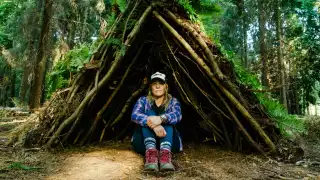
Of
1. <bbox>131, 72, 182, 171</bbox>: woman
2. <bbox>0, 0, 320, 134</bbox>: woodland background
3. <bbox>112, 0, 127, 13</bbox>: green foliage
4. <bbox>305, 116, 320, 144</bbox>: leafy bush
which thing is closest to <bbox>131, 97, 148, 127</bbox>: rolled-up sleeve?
<bbox>131, 72, 182, 171</bbox>: woman

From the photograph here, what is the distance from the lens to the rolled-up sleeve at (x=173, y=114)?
4.08 m

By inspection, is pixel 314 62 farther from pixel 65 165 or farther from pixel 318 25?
pixel 65 165

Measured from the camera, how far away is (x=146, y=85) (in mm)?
4875

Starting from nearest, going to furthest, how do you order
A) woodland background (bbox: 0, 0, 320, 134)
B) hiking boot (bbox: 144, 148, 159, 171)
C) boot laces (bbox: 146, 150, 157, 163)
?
hiking boot (bbox: 144, 148, 159, 171) → boot laces (bbox: 146, 150, 157, 163) → woodland background (bbox: 0, 0, 320, 134)

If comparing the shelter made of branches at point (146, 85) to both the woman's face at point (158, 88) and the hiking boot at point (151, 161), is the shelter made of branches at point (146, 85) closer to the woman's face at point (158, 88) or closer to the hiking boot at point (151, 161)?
the woman's face at point (158, 88)

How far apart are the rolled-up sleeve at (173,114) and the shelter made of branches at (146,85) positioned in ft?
1.06

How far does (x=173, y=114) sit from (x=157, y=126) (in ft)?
1.13

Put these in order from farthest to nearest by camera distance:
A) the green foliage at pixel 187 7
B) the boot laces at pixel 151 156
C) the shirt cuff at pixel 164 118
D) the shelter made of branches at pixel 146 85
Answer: the green foliage at pixel 187 7
the shelter made of branches at pixel 146 85
the shirt cuff at pixel 164 118
the boot laces at pixel 151 156

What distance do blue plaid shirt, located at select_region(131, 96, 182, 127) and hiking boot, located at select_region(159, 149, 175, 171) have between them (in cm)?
50

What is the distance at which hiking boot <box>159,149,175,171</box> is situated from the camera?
3.45m

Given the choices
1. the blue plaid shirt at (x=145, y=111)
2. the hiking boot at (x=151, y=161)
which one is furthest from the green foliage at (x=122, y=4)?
the hiking boot at (x=151, y=161)

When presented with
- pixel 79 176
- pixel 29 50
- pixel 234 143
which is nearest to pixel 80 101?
pixel 79 176

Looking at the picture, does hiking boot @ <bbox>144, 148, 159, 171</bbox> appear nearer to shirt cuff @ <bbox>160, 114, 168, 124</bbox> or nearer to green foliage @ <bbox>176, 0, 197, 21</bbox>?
shirt cuff @ <bbox>160, 114, 168, 124</bbox>

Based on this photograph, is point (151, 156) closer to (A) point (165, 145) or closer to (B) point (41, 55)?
(A) point (165, 145)
